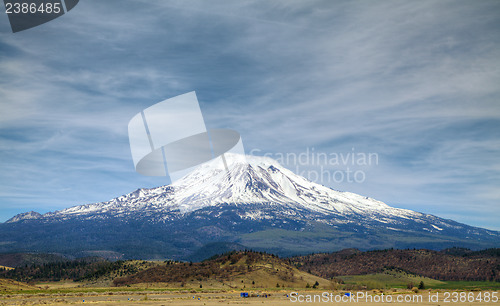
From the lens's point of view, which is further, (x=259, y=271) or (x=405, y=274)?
(x=405, y=274)

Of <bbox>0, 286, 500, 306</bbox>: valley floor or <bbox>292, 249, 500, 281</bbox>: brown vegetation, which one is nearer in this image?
<bbox>0, 286, 500, 306</bbox>: valley floor

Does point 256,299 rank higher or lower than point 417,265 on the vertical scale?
lower

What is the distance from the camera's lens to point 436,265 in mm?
170625

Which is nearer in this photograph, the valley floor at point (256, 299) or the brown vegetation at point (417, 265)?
the valley floor at point (256, 299)

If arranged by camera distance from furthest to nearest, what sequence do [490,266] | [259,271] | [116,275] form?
[490,266] < [116,275] < [259,271]

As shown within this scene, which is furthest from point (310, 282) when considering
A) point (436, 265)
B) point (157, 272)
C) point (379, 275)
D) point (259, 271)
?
point (436, 265)

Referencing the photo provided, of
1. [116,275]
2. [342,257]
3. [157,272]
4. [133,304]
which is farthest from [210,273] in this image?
[342,257]

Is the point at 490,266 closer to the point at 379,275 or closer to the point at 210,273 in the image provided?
the point at 379,275

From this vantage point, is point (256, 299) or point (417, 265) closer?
point (256, 299)

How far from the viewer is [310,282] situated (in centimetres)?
10081

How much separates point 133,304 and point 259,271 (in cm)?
5407

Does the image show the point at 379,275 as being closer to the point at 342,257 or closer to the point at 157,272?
the point at 342,257

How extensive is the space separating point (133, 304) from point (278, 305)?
1693 centimetres

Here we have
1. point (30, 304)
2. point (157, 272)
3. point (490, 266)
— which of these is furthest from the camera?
point (490, 266)
